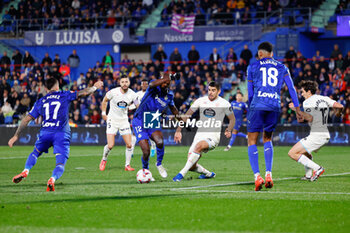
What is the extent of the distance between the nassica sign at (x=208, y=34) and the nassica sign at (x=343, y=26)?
4.36 m

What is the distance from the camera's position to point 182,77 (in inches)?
1265

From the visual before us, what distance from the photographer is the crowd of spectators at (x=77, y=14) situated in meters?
40.0

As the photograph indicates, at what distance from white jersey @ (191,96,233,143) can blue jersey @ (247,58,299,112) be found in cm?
224

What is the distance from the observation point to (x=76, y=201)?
9.09m

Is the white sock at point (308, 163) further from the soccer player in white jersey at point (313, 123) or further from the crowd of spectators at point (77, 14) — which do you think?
the crowd of spectators at point (77, 14)

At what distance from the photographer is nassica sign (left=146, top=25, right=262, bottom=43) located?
35188 mm

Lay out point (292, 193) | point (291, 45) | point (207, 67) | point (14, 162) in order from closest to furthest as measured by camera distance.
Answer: point (292, 193)
point (14, 162)
point (207, 67)
point (291, 45)

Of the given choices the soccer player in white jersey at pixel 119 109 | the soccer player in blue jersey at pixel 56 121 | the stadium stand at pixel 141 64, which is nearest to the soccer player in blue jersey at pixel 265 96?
the soccer player in blue jersey at pixel 56 121

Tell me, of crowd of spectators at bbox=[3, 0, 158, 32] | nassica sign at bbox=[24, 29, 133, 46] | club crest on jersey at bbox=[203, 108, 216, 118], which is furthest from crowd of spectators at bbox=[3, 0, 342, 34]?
club crest on jersey at bbox=[203, 108, 216, 118]

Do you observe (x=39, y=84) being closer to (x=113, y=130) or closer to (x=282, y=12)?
(x=282, y=12)

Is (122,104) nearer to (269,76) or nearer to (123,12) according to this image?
(269,76)

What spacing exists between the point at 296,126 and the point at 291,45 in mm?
7937

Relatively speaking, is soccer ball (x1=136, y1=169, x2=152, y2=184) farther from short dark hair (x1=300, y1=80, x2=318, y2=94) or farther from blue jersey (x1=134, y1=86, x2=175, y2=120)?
short dark hair (x1=300, y1=80, x2=318, y2=94)

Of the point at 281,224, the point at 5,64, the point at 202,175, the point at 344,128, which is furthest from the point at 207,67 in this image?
the point at 281,224
